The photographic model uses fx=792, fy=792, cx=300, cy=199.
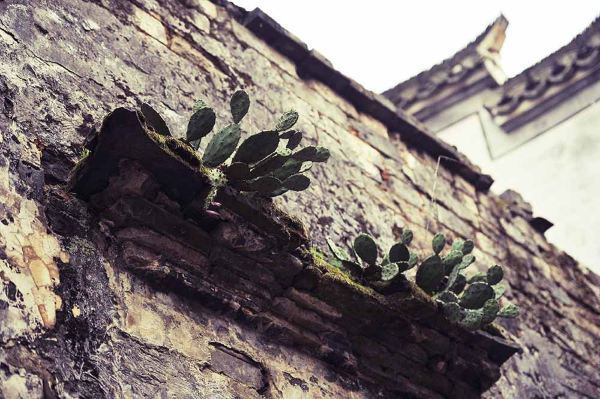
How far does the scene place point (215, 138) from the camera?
120 inches

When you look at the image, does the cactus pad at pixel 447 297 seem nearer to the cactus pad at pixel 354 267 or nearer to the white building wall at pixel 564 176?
the cactus pad at pixel 354 267

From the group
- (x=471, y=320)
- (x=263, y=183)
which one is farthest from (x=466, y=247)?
(x=263, y=183)

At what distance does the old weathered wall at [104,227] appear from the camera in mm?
2514

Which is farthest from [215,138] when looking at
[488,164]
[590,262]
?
[488,164]

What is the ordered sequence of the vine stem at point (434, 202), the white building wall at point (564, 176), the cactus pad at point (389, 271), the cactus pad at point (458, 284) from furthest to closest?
the white building wall at point (564, 176)
the vine stem at point (434, 202)
the cactus pad at point (458, 284)
the cactus pad at point (389, 271)

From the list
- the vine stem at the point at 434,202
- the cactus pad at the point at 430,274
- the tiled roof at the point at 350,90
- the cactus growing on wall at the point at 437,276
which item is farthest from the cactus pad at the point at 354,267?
the tiled roof at the point at 350,90

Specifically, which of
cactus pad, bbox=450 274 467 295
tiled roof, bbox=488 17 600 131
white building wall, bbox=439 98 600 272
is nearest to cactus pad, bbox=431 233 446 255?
cactus pad, bbox=450 274 467 295

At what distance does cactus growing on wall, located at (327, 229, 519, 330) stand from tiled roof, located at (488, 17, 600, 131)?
16.6 ft

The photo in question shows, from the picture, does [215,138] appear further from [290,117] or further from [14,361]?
[14,361]

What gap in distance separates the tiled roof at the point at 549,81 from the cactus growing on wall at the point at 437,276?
506 cm

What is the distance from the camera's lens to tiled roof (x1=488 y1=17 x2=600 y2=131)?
841 centimetres

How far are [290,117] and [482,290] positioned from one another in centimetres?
131

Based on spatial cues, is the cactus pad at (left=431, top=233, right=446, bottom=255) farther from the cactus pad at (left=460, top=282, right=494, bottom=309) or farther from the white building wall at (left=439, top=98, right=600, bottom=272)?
the white building wall at (left=439, top=98, right=600, bottom=272)

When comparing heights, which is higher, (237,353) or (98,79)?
(98,79)
